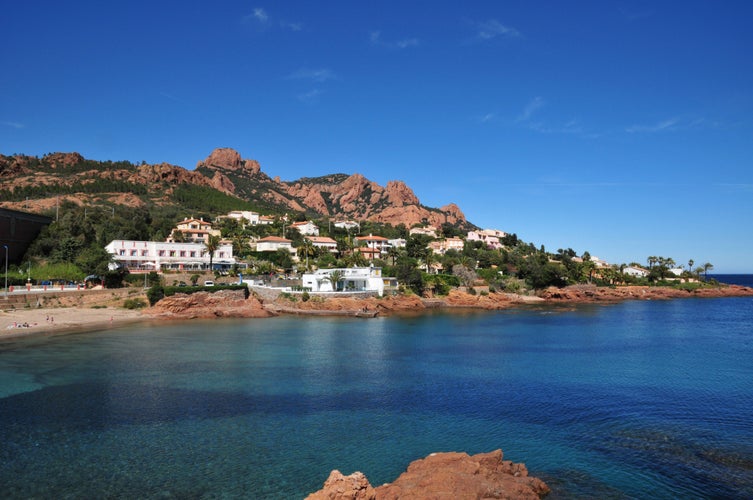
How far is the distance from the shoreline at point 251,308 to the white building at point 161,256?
15.8 meters

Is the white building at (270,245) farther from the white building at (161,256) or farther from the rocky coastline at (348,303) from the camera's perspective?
the rocky coastline at (348,303)

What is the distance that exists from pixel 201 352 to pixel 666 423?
3114 centimetres

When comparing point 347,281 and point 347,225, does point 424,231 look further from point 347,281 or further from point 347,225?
point 347,281

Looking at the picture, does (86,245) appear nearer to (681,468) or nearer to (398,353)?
(398,353)

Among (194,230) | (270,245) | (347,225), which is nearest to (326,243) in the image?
(270,245)

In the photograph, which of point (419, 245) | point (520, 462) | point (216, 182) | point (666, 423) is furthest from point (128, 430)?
point (216, 182)

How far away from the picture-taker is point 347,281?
6881 centimetres

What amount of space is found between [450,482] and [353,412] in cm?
979

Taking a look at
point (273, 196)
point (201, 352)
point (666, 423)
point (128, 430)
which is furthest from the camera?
point (273, 196)

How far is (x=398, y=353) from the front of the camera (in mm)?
37156

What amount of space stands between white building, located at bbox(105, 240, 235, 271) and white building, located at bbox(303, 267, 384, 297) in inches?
702

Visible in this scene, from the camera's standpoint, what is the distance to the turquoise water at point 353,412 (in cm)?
1614

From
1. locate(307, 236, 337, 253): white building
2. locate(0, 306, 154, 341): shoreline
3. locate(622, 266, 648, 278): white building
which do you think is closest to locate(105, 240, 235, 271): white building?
locate(0, 306, 154, 341): shoreline

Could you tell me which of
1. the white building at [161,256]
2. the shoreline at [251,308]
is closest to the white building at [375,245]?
the shoreline at [251,308]
